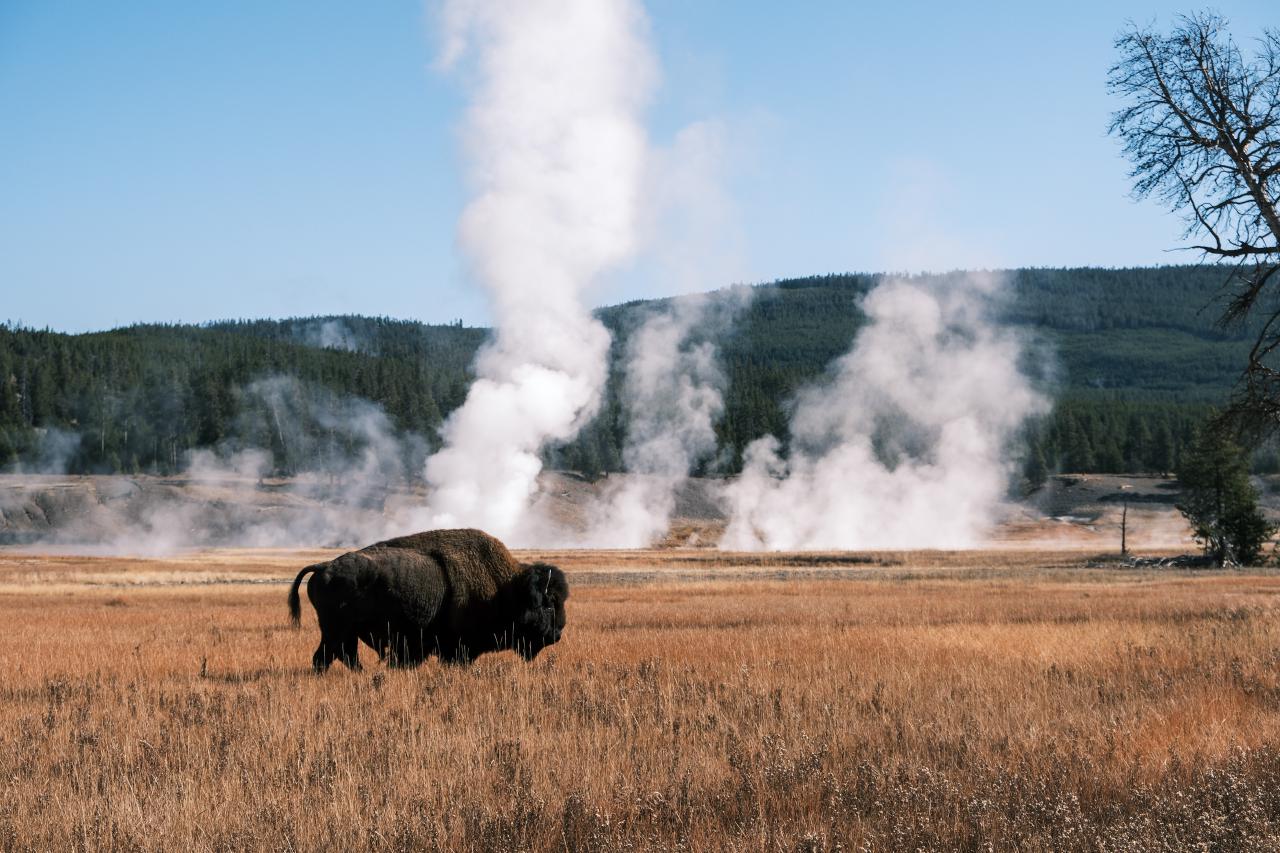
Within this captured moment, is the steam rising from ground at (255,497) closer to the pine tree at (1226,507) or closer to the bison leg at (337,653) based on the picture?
the pine tree at (1226,507)

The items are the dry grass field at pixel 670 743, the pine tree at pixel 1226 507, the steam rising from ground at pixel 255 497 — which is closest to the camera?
the dry grass field at pixel 670 743

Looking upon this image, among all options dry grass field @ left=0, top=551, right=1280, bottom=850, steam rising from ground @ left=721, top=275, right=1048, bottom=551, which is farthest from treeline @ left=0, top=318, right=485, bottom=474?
dry grass field @ left=0, top=551, right=1280, bottom=850

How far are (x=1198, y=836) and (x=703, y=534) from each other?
336 feet

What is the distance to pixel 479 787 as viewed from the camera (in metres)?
7.13

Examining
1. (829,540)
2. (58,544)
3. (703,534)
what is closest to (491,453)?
(703,534)

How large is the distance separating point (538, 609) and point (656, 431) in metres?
130

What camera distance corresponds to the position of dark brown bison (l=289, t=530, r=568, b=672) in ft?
45.8

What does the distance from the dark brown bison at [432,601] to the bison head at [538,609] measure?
0.02m

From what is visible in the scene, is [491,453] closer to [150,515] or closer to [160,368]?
[150,515]

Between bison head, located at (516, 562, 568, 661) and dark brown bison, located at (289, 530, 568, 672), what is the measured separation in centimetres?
2

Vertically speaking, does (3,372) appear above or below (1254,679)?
above

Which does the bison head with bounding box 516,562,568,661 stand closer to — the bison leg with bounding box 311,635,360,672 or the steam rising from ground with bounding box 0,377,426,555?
the bison leg with bounding box 311,635,360,672

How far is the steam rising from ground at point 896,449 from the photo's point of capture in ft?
343

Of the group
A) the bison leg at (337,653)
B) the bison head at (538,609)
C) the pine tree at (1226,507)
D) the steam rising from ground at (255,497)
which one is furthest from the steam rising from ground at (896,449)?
the bison leg at (337,653)
